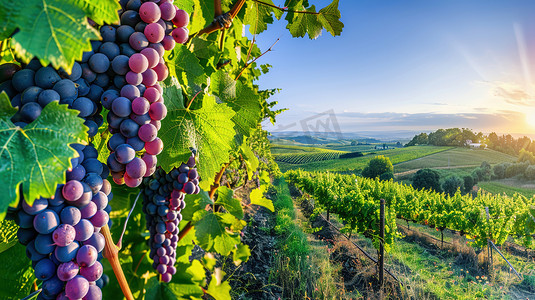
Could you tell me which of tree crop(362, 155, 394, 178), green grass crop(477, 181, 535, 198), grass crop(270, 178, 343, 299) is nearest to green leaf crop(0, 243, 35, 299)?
grass crop(270, 178, 343, 299)

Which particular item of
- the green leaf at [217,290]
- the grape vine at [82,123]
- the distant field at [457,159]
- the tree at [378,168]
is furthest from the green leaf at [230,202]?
the distant field at [457,159]

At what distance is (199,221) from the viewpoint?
4.68 ft

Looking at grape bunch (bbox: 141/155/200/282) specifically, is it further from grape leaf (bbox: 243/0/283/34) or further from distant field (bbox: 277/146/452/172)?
distant field (bbox: 277/146/452/172)

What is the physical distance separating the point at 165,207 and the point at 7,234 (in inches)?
20.1

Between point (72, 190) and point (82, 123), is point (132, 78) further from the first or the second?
point (72, 190)

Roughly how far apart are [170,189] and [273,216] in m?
9.33

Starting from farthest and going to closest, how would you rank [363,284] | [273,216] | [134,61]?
[273,216] < [363,284] < [134,61]

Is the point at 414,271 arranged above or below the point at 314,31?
below

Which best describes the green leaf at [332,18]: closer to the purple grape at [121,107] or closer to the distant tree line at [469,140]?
the purple grape at [121,107]

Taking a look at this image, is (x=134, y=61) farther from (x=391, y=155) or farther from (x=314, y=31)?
(x=391, y=155)

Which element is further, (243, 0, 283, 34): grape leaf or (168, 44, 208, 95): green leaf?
(243, 0, 283, 34): grape leaf

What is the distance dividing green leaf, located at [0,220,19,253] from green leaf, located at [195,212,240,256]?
29.3 inches

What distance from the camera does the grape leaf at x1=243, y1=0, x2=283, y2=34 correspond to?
136 centimetres

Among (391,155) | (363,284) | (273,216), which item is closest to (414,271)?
(363,284)
